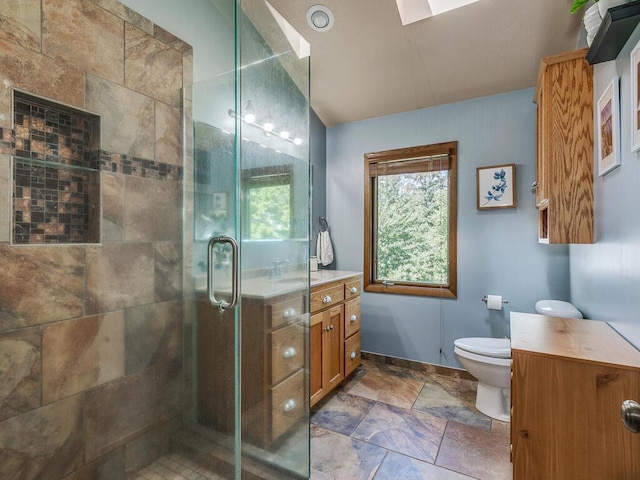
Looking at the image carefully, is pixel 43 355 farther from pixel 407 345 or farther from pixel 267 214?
pixel 407 345

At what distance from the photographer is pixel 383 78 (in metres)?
2.56

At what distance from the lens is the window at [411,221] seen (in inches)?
109

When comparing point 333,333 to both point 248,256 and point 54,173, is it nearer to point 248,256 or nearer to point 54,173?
point 248,256

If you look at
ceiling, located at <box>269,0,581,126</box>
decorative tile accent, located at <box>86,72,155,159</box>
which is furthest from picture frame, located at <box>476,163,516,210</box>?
decorative tile accent, located at <box>86,72,155,159</box>

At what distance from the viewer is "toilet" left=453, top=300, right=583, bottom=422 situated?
199cm

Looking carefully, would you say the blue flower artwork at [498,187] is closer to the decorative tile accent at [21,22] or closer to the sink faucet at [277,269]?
Answer: the sink faucet at [277,269]

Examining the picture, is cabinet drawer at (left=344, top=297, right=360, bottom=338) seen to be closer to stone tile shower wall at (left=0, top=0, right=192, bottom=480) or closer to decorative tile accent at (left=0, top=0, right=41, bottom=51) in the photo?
stone tile shower wall at (left=0, top=0, right=192, bottom=480)

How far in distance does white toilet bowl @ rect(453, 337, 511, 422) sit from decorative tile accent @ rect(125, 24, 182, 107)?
231 cm

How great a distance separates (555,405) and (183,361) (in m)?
1.58

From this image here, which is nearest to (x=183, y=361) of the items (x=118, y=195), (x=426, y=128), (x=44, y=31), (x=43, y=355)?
(x=43, y=355)

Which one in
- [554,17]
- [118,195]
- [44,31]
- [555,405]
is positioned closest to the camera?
[555,405]

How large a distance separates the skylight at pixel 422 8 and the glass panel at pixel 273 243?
0.79 m

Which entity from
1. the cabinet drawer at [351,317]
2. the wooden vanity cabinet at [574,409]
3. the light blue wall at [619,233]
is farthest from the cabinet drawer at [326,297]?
the light blue wall at [619,233]

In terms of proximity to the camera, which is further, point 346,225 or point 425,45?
point 346,225
